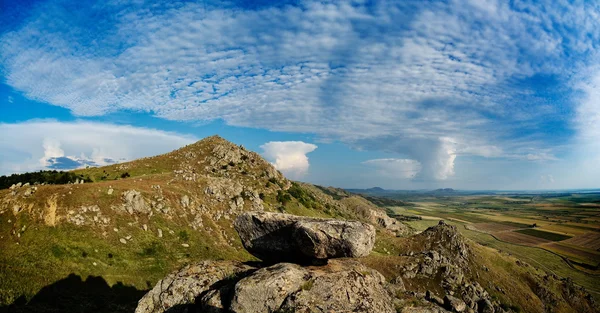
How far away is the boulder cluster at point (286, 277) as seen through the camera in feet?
59.6

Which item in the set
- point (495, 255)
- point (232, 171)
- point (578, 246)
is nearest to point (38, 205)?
point (232, 171)

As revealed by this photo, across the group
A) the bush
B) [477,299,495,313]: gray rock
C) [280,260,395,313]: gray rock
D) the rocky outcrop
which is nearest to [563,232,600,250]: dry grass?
[477,299,495,313]: gray rock

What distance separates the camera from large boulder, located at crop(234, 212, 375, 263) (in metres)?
22.1

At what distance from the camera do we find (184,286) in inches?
870

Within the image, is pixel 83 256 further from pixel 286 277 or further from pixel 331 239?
pixel 331 239

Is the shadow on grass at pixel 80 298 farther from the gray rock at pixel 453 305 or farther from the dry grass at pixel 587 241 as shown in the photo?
the dry grass at pixel 587 241

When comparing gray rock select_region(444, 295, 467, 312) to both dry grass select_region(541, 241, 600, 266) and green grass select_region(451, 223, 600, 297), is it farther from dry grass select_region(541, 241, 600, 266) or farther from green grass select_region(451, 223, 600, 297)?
dry grass select_region(541, 241, 600, 266)

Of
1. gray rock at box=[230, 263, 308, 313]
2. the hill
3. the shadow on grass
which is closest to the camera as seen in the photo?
gray rock at box=[230, 263, 308, 313]

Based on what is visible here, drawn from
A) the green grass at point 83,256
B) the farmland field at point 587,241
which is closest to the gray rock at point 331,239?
the green grass at point 83,256

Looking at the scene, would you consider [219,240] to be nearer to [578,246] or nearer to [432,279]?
[432,279]

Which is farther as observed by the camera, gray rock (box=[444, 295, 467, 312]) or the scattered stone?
the scattered stone

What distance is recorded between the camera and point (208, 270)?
2331cm

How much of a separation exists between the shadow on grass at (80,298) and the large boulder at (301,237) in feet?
66.0

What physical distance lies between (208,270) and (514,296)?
8115 centimetres
